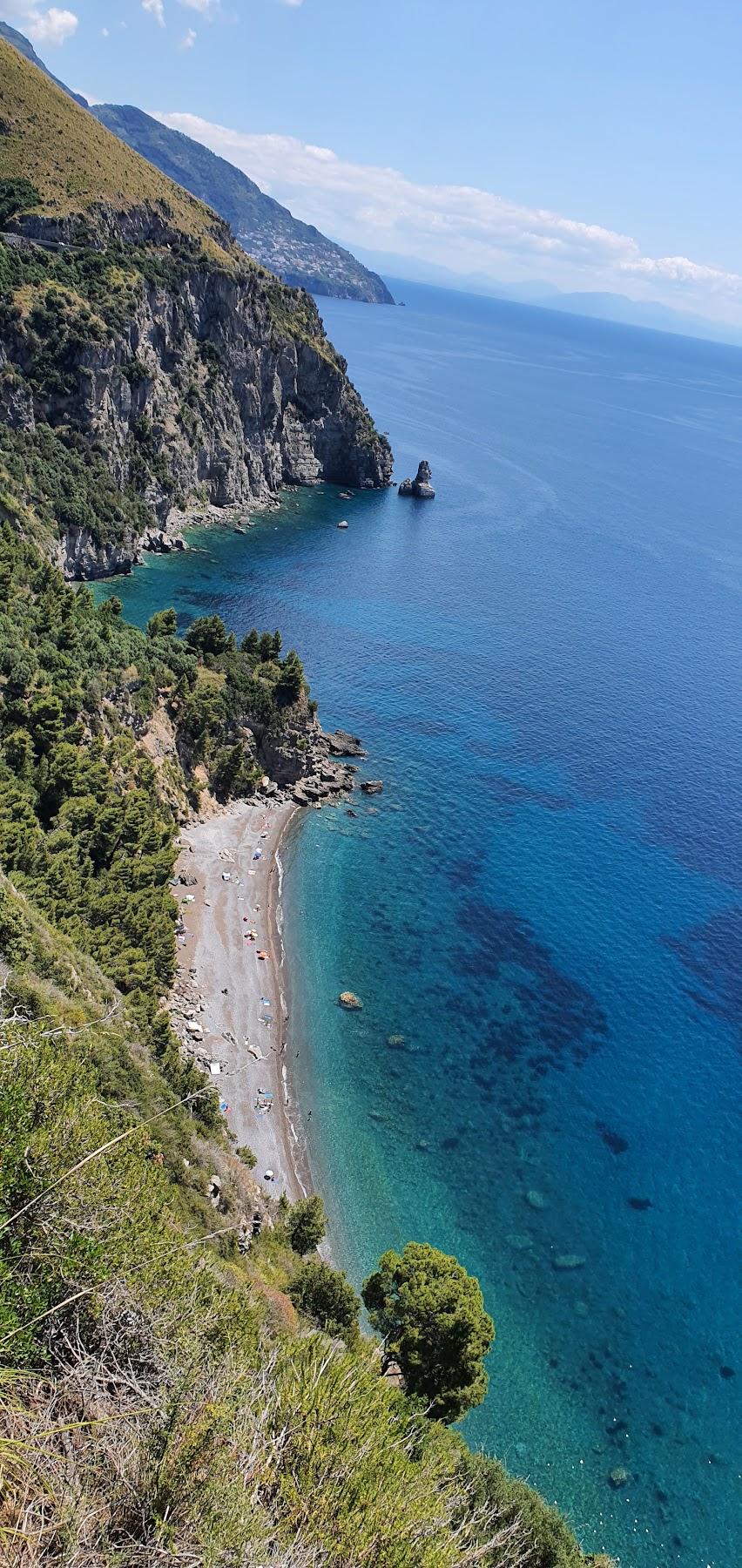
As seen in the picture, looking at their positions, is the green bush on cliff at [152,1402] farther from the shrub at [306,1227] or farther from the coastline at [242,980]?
the coastline at [242,980]

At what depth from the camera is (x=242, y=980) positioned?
164ft

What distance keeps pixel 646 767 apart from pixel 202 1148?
61.1m

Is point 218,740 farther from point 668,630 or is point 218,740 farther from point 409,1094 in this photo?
point 668,630

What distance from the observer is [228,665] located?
233 feet

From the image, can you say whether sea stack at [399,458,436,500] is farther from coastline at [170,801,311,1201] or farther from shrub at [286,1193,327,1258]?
shrub at [286,1193,327,1258]

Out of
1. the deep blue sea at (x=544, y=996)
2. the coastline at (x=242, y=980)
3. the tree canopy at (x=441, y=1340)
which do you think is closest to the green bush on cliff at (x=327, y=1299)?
the tree canopy at (x=441, y=1340)

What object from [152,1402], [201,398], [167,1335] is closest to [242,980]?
[167,1335]

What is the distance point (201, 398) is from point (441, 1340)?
124523 mm

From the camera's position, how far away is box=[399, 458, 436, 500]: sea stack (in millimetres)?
152000

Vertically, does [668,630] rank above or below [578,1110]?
above

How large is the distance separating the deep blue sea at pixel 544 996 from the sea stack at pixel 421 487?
4260cm

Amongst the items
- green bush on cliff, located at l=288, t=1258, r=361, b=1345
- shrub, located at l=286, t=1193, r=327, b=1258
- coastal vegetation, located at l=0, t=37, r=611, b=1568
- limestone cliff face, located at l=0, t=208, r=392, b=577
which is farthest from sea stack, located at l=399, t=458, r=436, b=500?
green bush on cliff, located at l=288, t=1258, r=361, b=1345

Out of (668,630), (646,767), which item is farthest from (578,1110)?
(668,630)

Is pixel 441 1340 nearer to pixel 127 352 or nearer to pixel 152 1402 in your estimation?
pixel 152 1402
